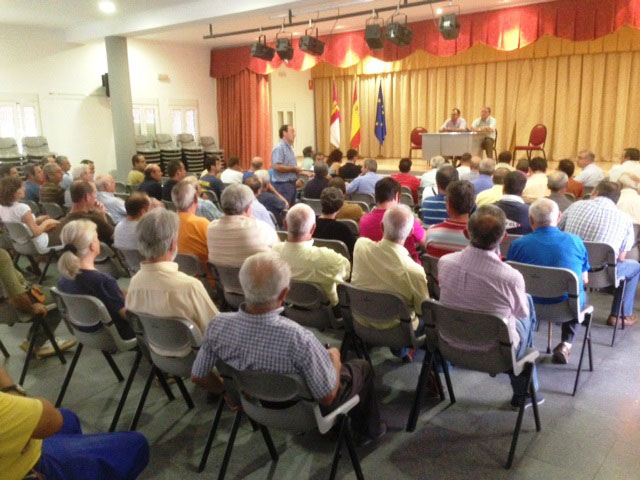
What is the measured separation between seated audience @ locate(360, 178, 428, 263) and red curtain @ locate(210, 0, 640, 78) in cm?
653

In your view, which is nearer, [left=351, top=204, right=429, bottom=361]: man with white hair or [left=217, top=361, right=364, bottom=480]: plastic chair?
[left=217, top=361, right=364, bottom=480]: plastic chair

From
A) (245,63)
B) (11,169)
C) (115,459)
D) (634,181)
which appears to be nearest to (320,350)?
(115,459)

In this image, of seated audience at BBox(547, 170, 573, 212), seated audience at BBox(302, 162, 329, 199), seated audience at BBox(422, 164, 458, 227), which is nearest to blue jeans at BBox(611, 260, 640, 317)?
seated audience at BBox(547, 170, 573, 212)

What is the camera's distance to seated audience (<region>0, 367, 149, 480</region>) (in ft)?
5.09

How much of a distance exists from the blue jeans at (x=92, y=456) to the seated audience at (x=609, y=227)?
133 inches

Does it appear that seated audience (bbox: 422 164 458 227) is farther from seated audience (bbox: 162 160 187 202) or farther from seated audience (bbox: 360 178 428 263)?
seated audience (bbox: 162 160 187 202)

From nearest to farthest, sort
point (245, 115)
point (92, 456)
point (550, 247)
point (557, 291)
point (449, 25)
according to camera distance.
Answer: point (92, 456)
point (557, 291)
point (550, 247)
point (449, 25)
point (245, 115)

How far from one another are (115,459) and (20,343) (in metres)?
2.65

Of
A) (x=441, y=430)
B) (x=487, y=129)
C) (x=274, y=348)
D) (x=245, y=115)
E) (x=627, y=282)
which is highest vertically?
(x=245, y=115)

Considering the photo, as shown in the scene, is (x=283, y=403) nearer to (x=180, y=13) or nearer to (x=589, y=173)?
(x=589, y=173)

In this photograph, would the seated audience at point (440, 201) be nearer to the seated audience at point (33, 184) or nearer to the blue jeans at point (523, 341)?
the blue jeans at point (523, 341)

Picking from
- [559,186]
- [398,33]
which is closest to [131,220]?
[559,186]

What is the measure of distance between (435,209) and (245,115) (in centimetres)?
1045

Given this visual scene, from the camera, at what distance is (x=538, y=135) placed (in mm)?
12109
